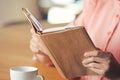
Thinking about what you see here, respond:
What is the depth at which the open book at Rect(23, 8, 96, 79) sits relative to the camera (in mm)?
1133

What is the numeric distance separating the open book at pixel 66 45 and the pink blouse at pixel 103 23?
0.19 meters

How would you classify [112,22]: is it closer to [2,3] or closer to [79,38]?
[79,38]

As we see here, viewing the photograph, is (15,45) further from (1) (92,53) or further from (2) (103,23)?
(1) (92,53)

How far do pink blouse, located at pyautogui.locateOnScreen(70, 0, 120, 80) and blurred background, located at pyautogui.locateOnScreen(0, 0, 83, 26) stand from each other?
346 cm

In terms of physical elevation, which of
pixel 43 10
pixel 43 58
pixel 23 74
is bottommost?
pixel 43 10

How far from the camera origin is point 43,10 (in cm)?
527

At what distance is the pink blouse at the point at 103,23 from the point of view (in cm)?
136

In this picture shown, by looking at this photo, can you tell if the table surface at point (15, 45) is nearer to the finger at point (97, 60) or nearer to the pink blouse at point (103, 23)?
the pink blouse at point (103, 23)

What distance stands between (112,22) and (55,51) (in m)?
0.33

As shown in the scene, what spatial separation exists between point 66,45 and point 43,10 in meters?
4.14

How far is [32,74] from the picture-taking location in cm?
113

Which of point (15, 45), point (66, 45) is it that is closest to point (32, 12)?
point (15, 45)

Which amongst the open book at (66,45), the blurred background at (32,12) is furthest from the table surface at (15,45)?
the open book at (66,45)

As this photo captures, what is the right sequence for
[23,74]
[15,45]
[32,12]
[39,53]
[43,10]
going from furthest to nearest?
[43,10], [32,12], [15,45], [39,53], [23,74]
